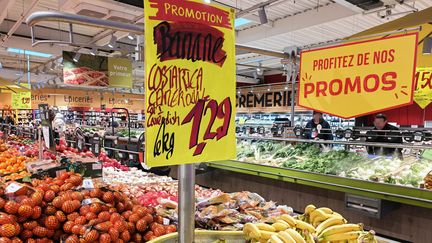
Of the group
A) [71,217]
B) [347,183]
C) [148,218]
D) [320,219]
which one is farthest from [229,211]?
[347,183]

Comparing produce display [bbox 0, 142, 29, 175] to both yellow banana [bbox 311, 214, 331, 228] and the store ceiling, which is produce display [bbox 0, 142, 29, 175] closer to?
the store ceiling

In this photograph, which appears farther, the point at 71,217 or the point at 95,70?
the point at 95,70

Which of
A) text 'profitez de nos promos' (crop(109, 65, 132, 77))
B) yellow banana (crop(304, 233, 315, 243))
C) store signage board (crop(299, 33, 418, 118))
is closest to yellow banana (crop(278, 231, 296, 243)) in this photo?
yellow banana (crop(304, 233, 315, 243))

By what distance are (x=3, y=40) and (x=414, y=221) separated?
10959 mm

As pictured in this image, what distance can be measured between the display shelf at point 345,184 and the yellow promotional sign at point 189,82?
3160mm

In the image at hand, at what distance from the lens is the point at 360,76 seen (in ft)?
11.5

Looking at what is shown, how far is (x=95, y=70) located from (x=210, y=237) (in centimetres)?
842

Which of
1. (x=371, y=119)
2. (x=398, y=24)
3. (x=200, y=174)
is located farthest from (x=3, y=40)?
(x=371, y=119)

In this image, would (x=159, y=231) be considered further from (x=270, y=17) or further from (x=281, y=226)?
(x=270, y=17)

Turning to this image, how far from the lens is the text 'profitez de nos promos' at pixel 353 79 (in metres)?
3.30

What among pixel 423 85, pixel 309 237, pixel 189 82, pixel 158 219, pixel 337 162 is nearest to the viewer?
pixel 189 82

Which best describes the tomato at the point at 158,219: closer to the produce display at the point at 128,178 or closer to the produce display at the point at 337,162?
the produce display at the point at 128,178

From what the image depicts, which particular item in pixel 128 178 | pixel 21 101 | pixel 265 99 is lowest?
pixel 128 178

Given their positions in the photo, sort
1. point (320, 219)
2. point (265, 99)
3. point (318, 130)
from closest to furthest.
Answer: point (320, 219)
point (318, 130)
point (265, 99)
